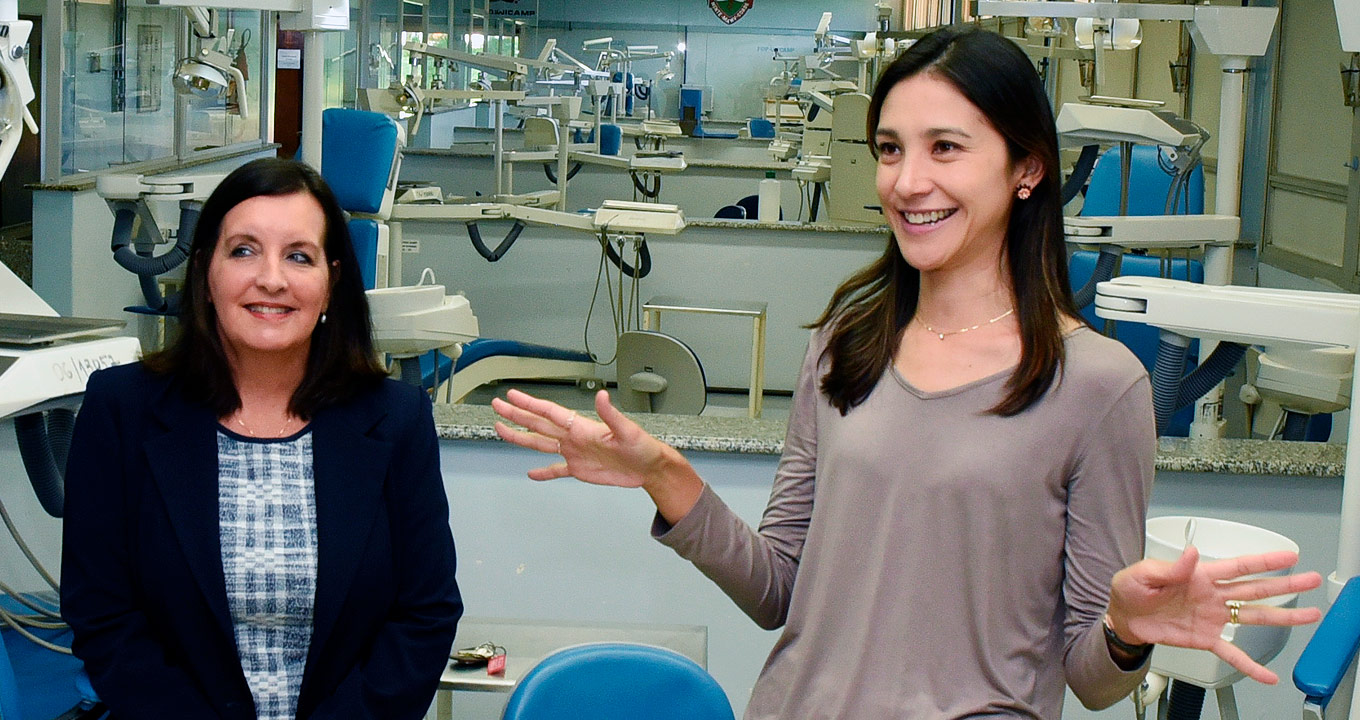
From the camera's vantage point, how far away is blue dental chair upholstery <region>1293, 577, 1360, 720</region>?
1518 millimetres

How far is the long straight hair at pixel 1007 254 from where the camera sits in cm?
129

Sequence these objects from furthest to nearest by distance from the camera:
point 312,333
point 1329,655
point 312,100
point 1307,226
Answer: point 1307,226
point 312,100
point 312,333
point 1329,655

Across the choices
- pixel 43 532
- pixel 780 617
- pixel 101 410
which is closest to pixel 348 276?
pixel 101 410

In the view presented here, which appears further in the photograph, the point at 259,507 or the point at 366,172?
the point at 366,172

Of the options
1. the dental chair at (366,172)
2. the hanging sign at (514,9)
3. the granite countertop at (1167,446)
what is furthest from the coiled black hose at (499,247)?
the hanging sign at (514,9)

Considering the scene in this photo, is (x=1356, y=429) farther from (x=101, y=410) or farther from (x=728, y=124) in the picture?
(x=728, y=124)

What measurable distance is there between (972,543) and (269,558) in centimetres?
89

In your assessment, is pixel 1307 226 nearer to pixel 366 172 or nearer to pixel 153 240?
pixel 366 172

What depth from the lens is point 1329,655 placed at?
1546 millimetres

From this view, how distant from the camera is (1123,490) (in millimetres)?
1268

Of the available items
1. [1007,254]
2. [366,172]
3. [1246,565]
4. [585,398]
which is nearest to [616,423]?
[1007,254]

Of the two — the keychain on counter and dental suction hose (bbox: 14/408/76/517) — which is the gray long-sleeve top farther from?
dental suction hose (bbox: 14/408/76/517)

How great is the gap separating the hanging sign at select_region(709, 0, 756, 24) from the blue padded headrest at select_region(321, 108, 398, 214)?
13880 millimetres

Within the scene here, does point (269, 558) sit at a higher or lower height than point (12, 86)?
lower
